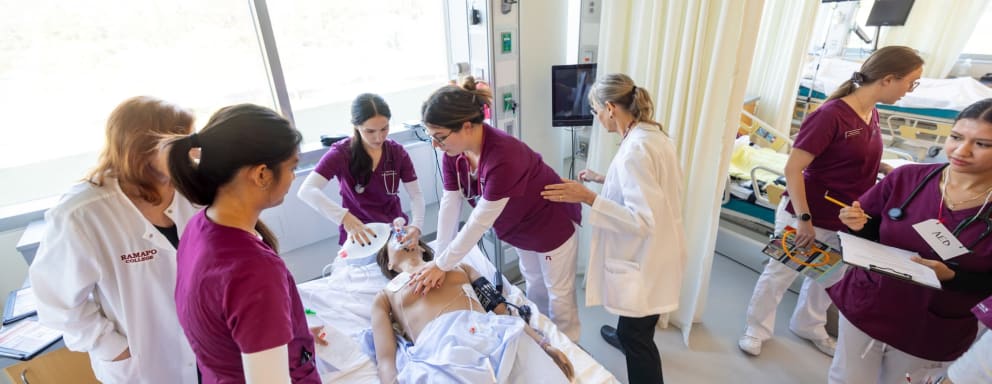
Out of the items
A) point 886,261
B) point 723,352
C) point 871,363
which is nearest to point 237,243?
point 886,261

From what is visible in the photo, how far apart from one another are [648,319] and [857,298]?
67 centimetres

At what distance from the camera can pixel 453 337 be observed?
1483 millimetres

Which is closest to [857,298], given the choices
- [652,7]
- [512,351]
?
[512,351]

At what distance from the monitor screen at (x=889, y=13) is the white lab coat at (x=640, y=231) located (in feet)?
13.7

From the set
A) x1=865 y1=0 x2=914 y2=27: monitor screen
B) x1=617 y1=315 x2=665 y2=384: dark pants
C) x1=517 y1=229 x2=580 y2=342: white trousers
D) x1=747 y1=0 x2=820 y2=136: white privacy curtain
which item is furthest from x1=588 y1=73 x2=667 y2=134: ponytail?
x1=865 y1=0 x2=914 y2=27: monitor screen

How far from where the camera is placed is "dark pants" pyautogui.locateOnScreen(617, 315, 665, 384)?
161 cm

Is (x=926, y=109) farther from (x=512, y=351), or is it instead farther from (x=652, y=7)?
(x=512, y=351)

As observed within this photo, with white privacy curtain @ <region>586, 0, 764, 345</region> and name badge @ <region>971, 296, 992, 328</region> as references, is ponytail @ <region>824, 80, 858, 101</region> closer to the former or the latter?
white privacy curtain @ <region>586, 0, 764, 345</region>

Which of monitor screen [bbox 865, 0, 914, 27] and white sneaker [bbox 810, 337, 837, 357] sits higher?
monitor screen [bbox 865, 0, 914, 27]

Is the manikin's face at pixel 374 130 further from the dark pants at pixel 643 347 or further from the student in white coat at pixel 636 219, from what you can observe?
the dark pants at pixel 643 347

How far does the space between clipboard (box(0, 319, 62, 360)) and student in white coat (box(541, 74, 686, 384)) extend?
171 centimetres

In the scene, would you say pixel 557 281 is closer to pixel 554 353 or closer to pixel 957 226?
pixel 554 353

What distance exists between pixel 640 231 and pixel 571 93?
121cm

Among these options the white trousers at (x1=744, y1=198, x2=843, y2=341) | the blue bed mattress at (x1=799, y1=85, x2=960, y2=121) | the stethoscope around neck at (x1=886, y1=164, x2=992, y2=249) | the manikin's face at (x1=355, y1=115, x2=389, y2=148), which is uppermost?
the manikin's face at (x1=355, y1=115, x2=389, y2=148)
